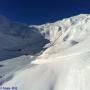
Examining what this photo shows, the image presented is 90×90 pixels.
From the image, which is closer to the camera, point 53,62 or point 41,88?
point 41,88

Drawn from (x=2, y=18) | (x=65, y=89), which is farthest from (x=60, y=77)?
(x=2, y=18)

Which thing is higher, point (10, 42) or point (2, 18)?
point (2, 18)

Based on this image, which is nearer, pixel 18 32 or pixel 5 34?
pixel 5 34

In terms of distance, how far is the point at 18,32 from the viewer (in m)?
57.5

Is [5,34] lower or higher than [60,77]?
higher

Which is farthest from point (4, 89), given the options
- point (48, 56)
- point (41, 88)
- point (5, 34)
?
point (5, 34)

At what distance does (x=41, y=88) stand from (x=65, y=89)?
73 cm

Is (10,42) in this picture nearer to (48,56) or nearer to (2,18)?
(2,18)

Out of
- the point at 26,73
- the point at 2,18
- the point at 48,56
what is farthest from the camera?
the point at 2,18

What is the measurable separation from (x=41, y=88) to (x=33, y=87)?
0.93 ft

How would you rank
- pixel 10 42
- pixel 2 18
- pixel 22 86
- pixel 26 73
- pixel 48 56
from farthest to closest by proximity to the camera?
pixel 2 18
pixel 10 42
pixel 48 56
pixel 26 73
pixel 22 86

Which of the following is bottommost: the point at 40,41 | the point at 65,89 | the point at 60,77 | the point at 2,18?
the point at 65,89

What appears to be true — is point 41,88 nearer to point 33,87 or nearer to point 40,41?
point 33,87

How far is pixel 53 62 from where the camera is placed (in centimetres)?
981
